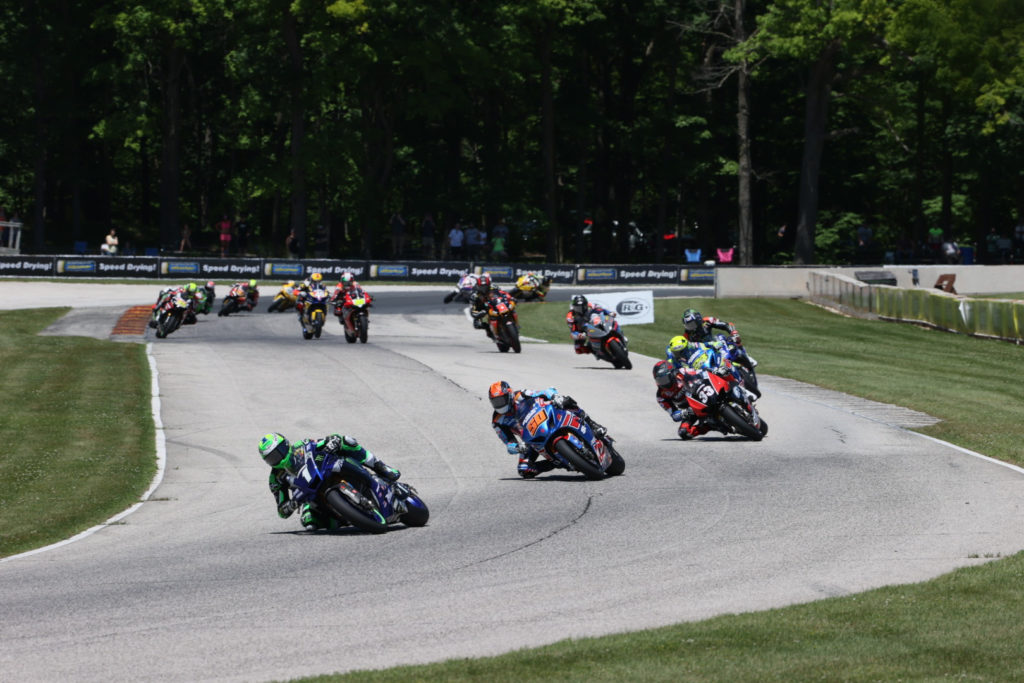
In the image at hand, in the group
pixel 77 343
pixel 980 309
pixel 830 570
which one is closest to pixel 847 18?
pixel 980 309

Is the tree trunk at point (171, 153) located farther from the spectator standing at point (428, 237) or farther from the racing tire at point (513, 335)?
the racing tire at point (513, 335)

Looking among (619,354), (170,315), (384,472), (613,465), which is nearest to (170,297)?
(170,315)

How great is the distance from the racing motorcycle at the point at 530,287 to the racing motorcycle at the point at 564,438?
23.1m

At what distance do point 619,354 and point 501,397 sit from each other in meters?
13.3

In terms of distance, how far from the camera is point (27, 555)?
1261cm

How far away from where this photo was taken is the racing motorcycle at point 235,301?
42.6m

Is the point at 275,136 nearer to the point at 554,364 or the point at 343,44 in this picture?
the point at 343,44

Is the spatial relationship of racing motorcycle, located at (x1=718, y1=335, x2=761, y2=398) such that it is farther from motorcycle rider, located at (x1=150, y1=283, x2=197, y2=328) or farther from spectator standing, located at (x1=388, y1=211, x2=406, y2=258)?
spectator standing, located at (x1=388, y1=211, x2=406, y2=258)

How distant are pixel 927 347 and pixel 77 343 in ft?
73.4

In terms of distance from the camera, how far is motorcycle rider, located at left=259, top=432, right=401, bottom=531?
1301 cm

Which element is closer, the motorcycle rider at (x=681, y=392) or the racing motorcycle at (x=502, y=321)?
the motorcycle rider at (x=681, y=392)

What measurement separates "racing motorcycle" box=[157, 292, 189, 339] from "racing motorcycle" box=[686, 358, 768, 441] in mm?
20697

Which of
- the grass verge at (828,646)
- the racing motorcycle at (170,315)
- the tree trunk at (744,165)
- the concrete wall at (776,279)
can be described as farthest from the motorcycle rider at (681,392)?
the tree trunk at (744,165)

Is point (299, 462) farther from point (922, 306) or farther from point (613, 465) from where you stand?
point (922, 306)
